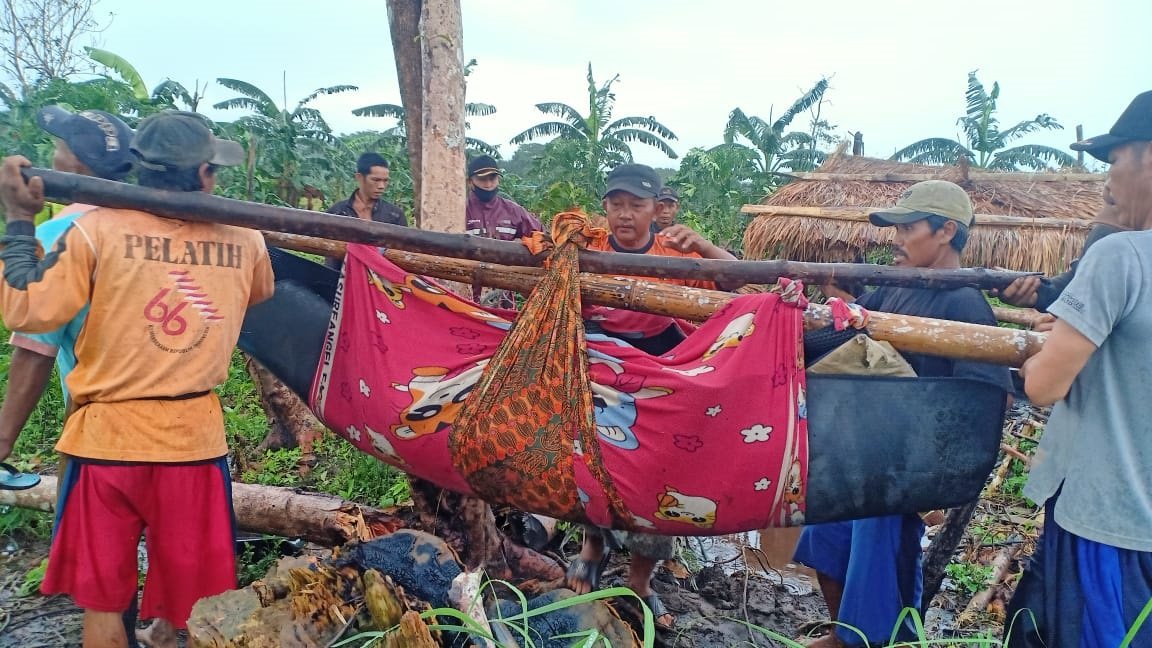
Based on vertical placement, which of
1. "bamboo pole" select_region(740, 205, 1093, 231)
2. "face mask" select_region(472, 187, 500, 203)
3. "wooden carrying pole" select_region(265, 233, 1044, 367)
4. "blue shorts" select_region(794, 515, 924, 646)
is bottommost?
"blue shorts" select_region(794, 515, 924, 646)

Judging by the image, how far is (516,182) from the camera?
1354cm

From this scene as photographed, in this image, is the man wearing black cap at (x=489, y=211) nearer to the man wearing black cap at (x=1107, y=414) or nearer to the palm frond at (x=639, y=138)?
the man wearing black cap at (x=1107, y=414)

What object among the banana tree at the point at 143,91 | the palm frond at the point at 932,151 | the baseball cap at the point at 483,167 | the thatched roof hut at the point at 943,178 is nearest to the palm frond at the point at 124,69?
the banana tree at the point at 143,91

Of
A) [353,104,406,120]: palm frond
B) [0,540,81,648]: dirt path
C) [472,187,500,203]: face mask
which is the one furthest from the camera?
[353,104,406,120]: palm frond

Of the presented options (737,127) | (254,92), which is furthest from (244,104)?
(737,127)

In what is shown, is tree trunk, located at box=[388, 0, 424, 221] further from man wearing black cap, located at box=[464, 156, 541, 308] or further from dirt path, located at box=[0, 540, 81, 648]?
dirt path, located at box=[0, 540, 81, 648]

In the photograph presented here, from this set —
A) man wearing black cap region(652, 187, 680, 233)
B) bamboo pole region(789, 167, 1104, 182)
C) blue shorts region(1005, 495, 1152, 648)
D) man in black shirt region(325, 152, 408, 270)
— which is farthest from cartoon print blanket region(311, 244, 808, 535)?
bamboo pole region(789, 167, 1104, 182)

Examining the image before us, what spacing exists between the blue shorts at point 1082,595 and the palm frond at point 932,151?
14.3 m

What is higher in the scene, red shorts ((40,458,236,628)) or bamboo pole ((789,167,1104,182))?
bamboo pole ((789,167,1104,182))

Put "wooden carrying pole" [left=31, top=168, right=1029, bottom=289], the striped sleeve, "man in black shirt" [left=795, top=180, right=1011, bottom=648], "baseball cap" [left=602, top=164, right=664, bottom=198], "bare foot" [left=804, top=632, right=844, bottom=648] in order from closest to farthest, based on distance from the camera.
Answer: the striped sleeve → "wooden carrying pole" [left=31, top=168, right=1029, bottom=289] → "man in black shirt" [left=795, top=180, right=1011, bottom=648] → "bare foot" [left=804, top=632, right=844, bottom=648] → "baseball cap" [left=602, top=164, right=664, bottom=198]

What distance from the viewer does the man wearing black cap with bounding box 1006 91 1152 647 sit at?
66.7 inches

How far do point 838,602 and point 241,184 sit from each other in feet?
26.8

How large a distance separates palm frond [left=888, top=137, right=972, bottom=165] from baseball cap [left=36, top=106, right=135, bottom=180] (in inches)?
588

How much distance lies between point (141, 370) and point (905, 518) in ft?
7.89
